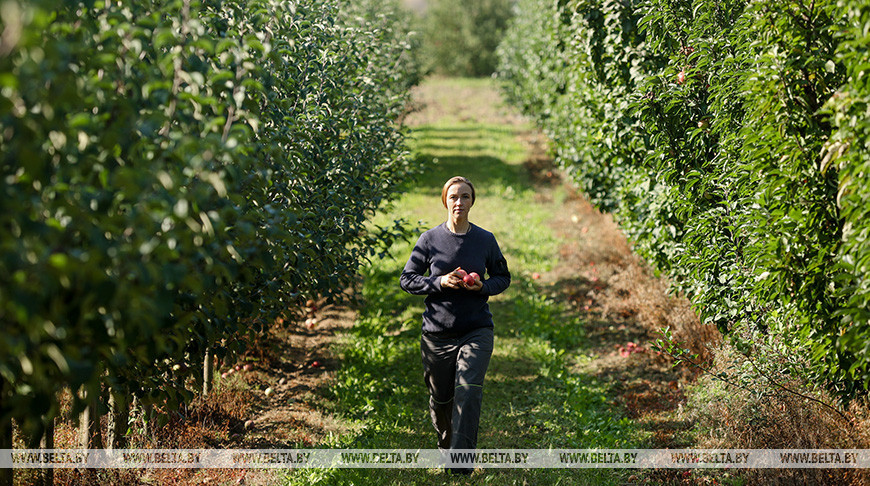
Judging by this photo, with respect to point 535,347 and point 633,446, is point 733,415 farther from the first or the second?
point 535,347

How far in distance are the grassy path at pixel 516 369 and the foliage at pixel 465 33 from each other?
2761 centimetres

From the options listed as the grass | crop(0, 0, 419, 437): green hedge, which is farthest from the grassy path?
crop(0, 0, 419, 437): green hedge

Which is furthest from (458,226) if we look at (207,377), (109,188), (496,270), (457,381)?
(109,188)

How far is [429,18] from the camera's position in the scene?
38875 mm

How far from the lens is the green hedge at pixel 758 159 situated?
9.21 ft

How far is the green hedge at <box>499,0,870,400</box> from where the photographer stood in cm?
281

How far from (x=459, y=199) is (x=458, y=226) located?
0.23 metres

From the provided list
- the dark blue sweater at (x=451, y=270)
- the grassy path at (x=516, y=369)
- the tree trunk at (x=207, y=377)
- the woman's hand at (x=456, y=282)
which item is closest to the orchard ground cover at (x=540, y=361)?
the grassy path at (x=516, y=369)

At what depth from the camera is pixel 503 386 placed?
5.94 metres

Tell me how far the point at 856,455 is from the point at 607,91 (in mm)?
3693

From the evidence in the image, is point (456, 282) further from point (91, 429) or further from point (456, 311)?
point (91, 429)

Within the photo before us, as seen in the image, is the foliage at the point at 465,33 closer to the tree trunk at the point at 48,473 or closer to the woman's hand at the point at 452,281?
the woman's hand at the point at 452,281

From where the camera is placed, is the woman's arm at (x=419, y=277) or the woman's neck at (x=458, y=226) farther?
the woman's neck at (x=458, y=226)

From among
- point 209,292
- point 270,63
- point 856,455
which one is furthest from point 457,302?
point 856,455
